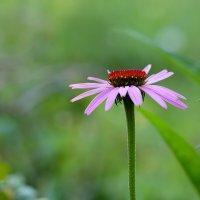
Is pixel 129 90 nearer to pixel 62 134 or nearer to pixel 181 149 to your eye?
pixel 181 149

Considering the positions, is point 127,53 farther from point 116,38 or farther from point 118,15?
point 118,15

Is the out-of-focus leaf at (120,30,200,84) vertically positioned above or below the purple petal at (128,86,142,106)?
above

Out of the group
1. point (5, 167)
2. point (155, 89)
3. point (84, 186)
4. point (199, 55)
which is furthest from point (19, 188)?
point (199, 55)

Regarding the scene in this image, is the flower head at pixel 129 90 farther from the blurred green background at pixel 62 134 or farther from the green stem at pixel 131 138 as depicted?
the blurred green background at pixel 62 134

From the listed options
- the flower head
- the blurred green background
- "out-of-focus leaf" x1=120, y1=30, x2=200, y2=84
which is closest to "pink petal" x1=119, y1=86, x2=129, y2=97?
the flower head

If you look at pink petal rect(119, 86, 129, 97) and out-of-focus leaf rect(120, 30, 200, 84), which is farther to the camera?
out-of-focus leaf rect(120, 30, 200, 84)

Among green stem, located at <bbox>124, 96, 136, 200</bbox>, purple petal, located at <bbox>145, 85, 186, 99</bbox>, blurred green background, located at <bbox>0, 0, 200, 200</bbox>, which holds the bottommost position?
green stem, located at <bbox>124, 96, 136, 200</bbox>

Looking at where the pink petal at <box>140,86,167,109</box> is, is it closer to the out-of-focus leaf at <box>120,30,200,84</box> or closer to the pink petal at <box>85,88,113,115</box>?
the pink petal at <box>85,88,113,115</box>
